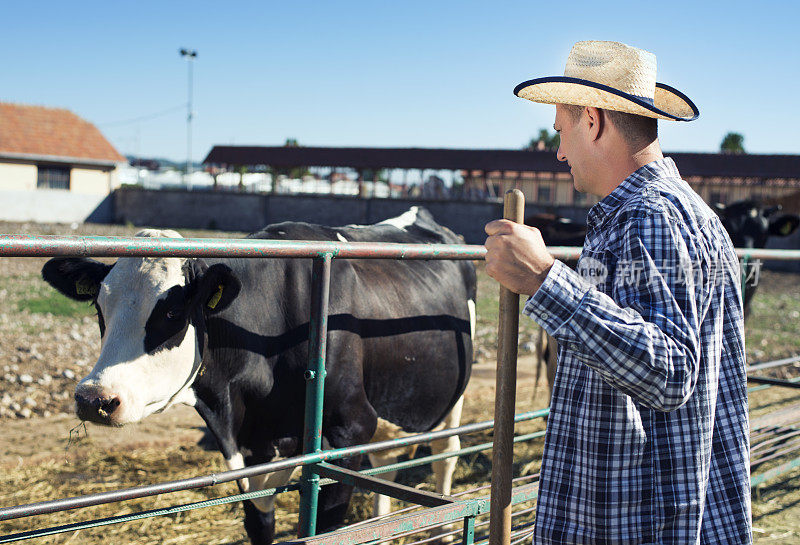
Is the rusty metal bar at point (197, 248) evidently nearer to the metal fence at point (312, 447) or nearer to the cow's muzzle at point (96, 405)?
the metal fence at point (312, 447)

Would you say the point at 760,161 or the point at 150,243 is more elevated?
the point at 760,161

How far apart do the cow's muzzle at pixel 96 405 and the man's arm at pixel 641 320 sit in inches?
56.1

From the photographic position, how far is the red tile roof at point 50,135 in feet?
104

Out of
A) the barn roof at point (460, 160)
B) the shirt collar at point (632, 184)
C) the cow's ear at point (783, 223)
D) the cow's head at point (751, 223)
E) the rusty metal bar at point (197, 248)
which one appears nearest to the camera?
the shirt collar at point (632, 184)

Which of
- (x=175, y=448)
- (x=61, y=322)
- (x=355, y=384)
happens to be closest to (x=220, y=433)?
(x=355, y=384)

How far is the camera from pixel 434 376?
143 inches

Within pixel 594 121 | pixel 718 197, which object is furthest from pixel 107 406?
pixel 718 197

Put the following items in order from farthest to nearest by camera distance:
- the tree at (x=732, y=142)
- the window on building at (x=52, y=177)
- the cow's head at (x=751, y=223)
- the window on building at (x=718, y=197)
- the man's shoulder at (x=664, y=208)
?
the tree at (x=732, y=142), the window on building at (x=52, y=177), the window on building at (x=718, y=197), the cow's head at (x=751, y=223), the man's shoulder at (x=664, y=208)

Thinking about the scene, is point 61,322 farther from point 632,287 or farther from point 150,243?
point 632,287

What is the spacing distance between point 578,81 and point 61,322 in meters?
8.38

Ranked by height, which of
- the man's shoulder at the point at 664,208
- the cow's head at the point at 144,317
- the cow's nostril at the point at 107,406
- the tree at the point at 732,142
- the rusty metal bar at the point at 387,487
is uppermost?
the tree at the point at 732,142

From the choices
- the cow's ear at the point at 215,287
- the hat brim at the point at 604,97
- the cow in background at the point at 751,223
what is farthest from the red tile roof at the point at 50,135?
the hat brim at the point at 604,97

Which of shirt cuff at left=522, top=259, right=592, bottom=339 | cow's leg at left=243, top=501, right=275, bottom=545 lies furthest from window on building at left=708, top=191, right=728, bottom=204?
shirt cuff at left=522, top=259, right=592, bottom=339

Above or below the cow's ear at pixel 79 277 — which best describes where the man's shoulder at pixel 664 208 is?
above
